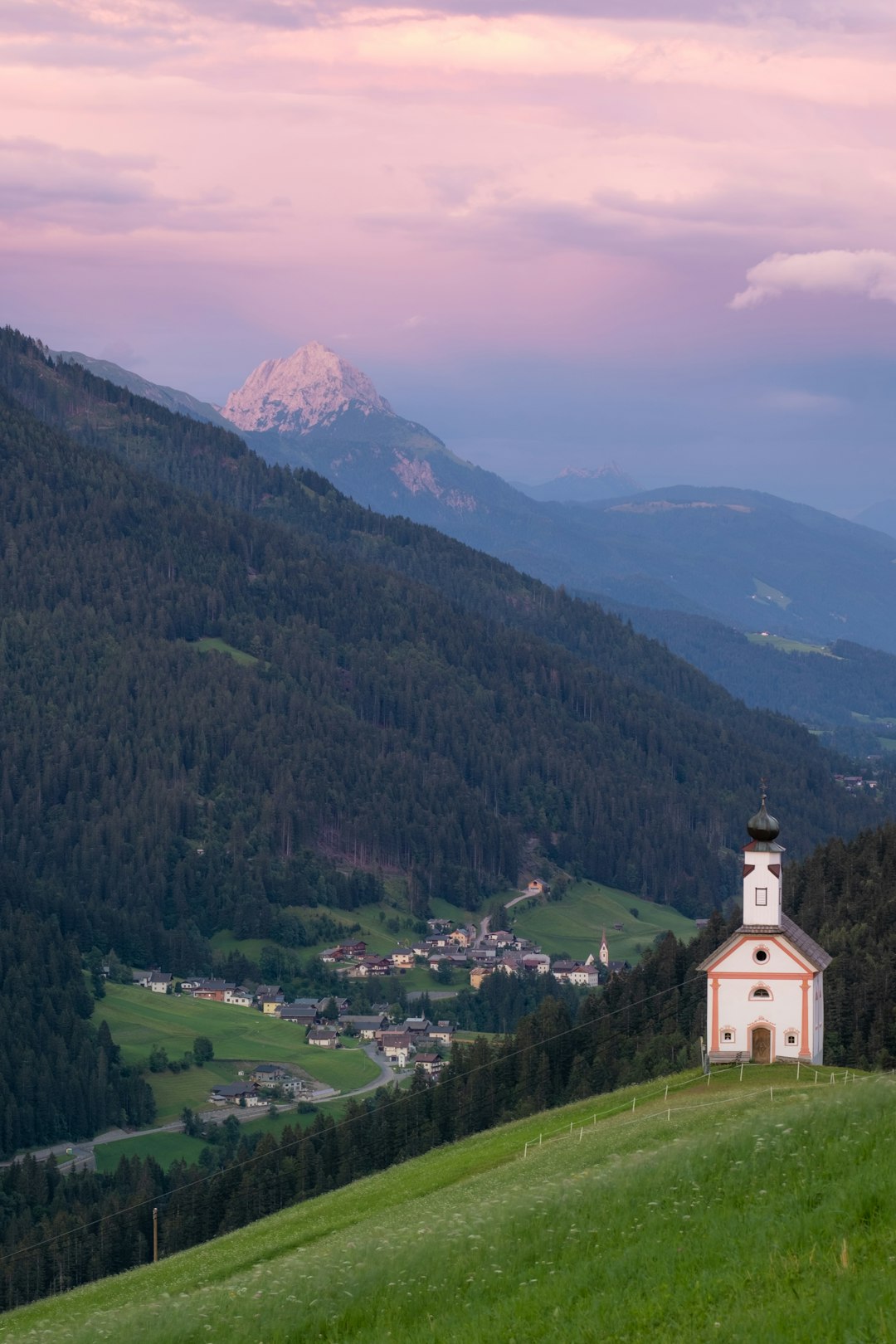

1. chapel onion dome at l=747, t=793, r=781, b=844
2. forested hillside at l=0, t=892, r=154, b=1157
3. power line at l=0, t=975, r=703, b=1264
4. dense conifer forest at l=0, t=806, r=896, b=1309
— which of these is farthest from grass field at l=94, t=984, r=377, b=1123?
chapel onion dome at l=747, t=793, r=781, b=844

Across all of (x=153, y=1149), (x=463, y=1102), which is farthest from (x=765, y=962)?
(x=153, y=1149)

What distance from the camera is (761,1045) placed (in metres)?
74.2

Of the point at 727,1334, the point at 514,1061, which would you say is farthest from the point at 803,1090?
the point at 514,1061

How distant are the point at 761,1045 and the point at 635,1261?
43.8 meters

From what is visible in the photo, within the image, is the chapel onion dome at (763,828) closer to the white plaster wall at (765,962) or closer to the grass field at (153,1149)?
the white plaster wall at (765,962)

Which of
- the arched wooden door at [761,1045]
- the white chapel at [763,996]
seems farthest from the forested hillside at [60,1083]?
the arched wooden door at [761,1045]

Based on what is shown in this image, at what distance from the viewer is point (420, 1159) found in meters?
77.2

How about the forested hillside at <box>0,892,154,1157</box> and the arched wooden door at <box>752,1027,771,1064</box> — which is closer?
the arched wooden door at <box>752,1027,771,1064</box>

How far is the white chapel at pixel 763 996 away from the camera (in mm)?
74125

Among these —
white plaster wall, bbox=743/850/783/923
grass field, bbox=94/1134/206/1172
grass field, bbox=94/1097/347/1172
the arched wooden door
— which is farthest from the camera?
grass field, bbox=94/1097/347/1172

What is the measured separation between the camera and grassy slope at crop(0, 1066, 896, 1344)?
2862 centimetres

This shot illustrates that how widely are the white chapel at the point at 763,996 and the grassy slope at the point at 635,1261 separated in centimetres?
2693

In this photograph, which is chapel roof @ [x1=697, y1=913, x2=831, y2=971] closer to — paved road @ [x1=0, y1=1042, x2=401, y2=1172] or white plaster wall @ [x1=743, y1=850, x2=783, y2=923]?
white plaster wall @ [x1=743, y1=850, x2=783, y2=923]

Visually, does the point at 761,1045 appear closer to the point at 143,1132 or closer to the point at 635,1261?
the point at 635,1261
